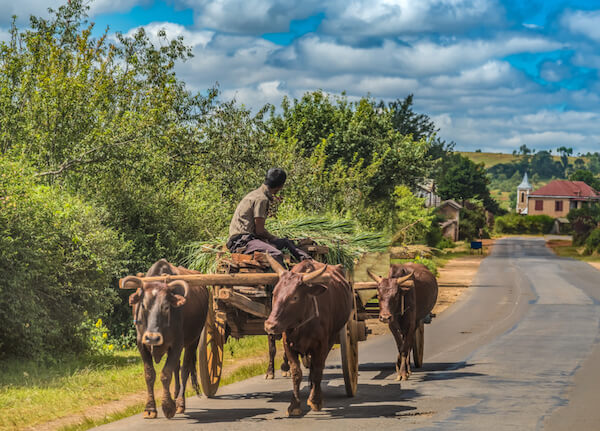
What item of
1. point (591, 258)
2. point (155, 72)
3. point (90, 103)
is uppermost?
point (155, 72)

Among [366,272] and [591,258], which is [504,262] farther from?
[366,272]

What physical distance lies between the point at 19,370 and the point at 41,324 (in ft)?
3.35

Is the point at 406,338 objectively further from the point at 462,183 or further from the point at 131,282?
the point at 462,183

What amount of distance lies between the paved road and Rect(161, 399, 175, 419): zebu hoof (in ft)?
0.46

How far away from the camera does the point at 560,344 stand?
1797cm

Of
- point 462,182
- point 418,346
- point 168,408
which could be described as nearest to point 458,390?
point 418,346

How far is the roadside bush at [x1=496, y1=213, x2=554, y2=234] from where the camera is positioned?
13175 centimetres

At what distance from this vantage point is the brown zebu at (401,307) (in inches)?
492

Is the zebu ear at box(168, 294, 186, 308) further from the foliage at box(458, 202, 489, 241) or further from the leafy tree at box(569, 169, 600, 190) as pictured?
the leafy tree at box(569, 169, 600, 190)

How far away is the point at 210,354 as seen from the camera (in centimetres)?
1113

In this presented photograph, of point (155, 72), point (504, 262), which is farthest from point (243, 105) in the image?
point (504, 262)

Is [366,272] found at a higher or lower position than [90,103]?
lower

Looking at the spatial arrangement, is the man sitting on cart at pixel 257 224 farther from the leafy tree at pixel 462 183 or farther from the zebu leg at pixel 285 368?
the leafy tree at pixel 462 183

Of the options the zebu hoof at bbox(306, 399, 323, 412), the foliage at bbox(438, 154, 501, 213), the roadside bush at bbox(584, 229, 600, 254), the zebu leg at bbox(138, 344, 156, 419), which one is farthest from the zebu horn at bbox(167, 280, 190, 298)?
the foliage at bbox(438, 154, 501, 213)
